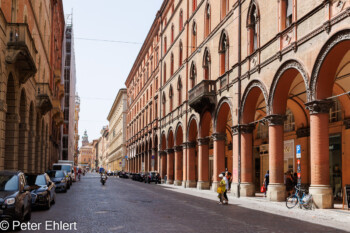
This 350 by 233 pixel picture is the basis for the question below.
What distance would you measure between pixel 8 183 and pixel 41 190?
4409mm

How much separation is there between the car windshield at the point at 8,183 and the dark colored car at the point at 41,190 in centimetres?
303

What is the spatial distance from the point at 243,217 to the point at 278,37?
1015 centimetres

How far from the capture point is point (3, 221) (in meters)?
10.8

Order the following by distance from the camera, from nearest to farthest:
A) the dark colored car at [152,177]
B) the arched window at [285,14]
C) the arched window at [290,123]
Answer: the arched window at [285,14] < the arched window at [290,123] < the dark colored car at [152,177]

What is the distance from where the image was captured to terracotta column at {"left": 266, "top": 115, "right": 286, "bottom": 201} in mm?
22094

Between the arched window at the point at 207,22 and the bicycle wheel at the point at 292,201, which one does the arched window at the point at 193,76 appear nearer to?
the arched window at the point at 207,22

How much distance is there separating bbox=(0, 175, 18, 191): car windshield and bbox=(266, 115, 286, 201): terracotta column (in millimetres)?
13146

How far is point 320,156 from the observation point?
58.7 feet

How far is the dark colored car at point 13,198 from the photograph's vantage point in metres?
10.9

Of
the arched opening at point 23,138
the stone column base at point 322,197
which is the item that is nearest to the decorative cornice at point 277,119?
the stone column base at point 322,197

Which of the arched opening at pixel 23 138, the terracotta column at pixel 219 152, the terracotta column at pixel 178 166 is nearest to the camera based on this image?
the arched opening at pixel 23 138

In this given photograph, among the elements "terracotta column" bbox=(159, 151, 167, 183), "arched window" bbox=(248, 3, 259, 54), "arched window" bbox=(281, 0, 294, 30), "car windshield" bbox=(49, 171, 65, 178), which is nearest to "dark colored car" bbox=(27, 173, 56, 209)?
"car windshield" bbox=(49, 171, 65, 178)

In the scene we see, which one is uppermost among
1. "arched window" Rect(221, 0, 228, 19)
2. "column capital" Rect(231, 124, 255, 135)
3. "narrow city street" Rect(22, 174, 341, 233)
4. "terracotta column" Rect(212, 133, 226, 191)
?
"arched window" Rect(221, 0, 228, 19)

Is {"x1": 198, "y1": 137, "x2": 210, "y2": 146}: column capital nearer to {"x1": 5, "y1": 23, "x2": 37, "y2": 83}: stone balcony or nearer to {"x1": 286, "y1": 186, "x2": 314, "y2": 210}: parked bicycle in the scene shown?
{"x1": 5, "y1": 23, "x2": 37, "y2": 83}: stone balcony
